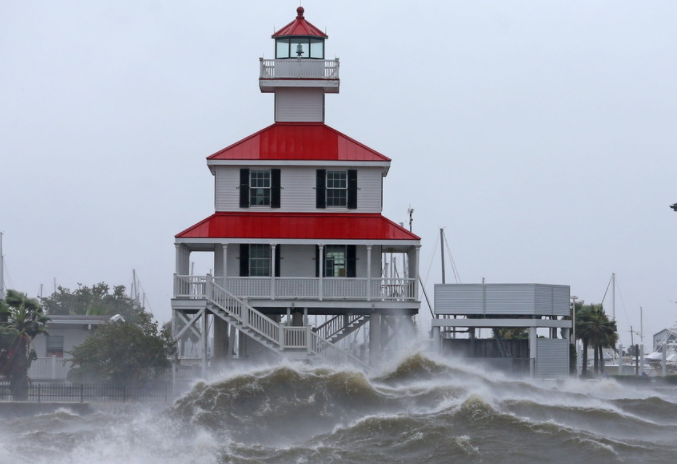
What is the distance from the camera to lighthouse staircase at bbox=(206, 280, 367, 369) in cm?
4222

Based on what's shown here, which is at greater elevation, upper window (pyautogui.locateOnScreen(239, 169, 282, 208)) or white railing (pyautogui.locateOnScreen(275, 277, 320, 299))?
upper window (pyautogui.locateOnScreen(239, 169, 282, 208))

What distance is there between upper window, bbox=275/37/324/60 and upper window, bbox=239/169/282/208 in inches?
222

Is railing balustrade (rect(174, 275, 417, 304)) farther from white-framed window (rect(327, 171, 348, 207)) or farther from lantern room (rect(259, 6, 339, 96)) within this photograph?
lantern room (rect(259, 6, 339, 96))

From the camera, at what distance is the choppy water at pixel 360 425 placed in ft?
97.1

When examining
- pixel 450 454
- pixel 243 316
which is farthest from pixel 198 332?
pixel 450 454

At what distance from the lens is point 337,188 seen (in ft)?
150

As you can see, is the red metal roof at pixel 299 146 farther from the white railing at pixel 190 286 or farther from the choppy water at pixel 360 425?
the choppy water at pixel 360 425

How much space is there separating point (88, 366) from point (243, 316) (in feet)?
21.6

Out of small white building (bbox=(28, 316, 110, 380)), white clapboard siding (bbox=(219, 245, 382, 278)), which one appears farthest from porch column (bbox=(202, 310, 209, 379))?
small white building (bbox=(28, 316, 110, 380))

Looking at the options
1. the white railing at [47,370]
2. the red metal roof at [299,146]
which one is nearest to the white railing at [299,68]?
the red metal roof at [299,146]

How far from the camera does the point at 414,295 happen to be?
4378 cm

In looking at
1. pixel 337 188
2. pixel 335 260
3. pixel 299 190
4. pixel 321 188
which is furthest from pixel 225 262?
pixel 337 188

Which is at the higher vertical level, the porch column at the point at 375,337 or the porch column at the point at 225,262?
the porch column at the point at 225,262

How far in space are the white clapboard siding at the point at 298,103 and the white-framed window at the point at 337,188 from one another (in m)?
3.15
